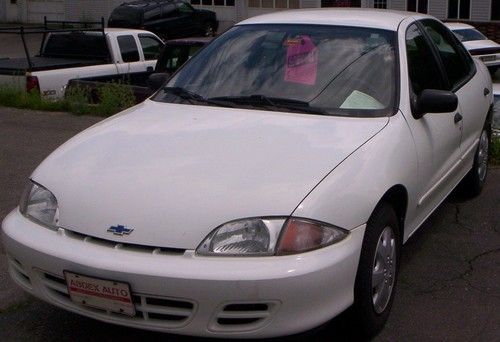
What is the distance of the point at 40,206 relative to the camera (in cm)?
423

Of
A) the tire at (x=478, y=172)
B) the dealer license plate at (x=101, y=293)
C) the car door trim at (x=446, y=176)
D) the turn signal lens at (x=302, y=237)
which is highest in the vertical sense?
the turn signal lens at (x=302, y=237)

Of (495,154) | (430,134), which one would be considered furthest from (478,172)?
(430,134)

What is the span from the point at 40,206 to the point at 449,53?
3344 mm

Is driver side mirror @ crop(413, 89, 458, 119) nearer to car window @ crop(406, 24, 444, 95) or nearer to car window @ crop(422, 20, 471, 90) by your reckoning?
car window @ crop(406, 24, 444, 95)

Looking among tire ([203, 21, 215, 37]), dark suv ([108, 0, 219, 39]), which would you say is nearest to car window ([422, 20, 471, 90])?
dark suv ([108, 0, 219, 39])

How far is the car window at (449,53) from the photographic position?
6027 millimetres

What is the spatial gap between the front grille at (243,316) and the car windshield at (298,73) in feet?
4.86

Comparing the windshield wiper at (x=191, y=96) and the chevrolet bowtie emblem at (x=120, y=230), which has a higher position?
the windshield wiper at (x=191, y=96)

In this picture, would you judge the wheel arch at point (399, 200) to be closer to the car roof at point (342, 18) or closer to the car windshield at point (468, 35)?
the car roof at point (342, 18)

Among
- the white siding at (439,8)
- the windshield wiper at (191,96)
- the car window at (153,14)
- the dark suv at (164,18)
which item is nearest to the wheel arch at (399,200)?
the windshield wiper at (191,96)

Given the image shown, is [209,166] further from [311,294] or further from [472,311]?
[472,311]

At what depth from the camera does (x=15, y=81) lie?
1223 cm

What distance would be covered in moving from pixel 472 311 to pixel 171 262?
6.16 feet

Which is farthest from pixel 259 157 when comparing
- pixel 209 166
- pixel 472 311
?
pixel 472 311
